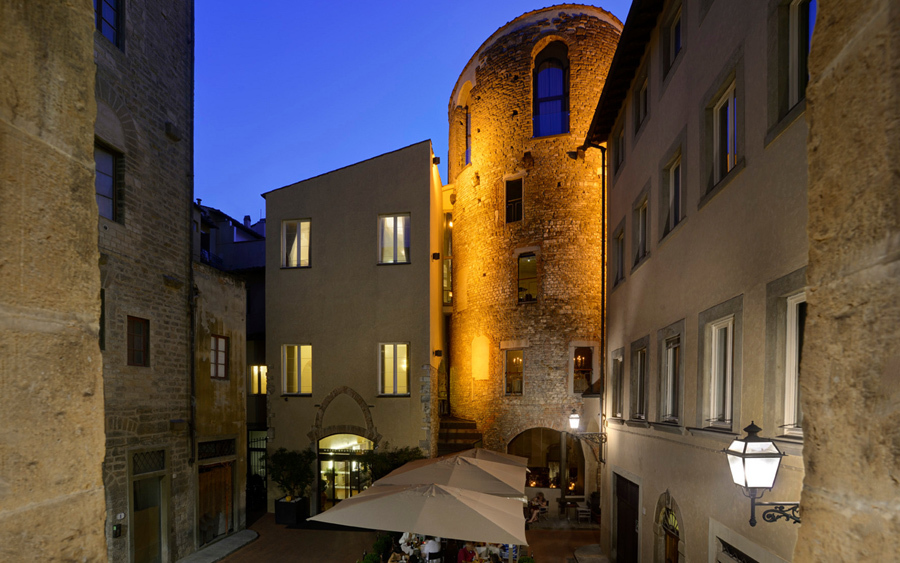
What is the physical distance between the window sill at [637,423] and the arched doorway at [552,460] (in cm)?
739

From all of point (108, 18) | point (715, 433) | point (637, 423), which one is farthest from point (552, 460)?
point (108, 18)

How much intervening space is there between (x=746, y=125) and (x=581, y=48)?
1376 cm

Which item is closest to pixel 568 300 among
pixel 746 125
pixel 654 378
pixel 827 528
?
pixel 654 378

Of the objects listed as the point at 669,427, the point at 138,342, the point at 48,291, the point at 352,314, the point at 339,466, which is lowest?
the point at 339,466

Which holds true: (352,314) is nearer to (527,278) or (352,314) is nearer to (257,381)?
(257,381)

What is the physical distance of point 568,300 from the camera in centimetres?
1747

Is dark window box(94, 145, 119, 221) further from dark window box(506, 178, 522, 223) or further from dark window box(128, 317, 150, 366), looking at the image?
dark window box(506, 178, 522, 223)

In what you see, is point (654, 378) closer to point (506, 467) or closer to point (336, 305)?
point (506, 467)

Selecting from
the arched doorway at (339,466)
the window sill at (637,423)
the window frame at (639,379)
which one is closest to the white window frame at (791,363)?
the window sill at (637,423)

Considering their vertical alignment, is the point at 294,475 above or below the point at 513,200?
below

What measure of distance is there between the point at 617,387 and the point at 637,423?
262 centimetres

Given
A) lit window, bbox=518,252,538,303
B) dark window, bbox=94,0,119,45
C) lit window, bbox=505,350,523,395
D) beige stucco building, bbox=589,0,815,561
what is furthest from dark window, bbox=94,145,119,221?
lit window, bbox=505,350,523,395

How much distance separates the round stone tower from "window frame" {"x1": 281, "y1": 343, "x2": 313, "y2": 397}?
5.35 m

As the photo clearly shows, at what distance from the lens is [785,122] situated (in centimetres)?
452
